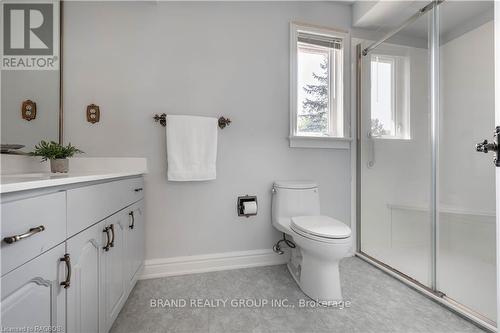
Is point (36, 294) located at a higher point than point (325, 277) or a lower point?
higher

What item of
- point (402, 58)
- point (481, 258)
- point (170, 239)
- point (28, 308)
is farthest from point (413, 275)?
point (28, 308)

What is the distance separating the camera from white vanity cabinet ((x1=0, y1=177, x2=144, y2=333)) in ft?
1.64

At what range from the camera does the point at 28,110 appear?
1.32 m

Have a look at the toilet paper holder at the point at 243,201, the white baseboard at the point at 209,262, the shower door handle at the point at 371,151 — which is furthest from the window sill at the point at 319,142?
the white baseboard at the point at 209,262

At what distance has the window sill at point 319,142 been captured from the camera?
73.0 inches

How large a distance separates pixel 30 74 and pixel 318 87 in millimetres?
2087

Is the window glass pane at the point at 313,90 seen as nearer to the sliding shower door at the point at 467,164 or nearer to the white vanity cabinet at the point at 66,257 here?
the sliding shower door at the point at 467,164

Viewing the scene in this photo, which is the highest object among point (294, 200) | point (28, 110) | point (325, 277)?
point (28, 110)

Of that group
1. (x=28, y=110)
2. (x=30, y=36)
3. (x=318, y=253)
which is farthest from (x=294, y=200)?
(x=30, y=36)

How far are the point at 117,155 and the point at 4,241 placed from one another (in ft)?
3.95

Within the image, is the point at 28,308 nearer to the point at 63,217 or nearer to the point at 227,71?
the point at 63,217

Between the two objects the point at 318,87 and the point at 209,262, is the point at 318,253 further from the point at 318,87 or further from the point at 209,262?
the point at 318,87

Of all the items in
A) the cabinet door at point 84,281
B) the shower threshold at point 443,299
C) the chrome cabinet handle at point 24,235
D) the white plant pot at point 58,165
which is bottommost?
the shower threshold at point 443,299

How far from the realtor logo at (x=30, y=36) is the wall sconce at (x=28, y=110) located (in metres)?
0.19
